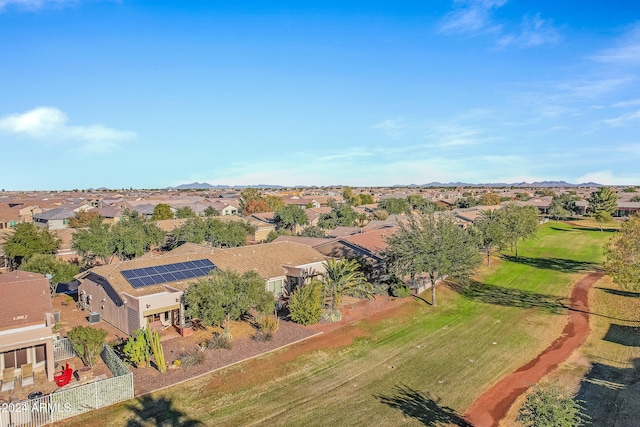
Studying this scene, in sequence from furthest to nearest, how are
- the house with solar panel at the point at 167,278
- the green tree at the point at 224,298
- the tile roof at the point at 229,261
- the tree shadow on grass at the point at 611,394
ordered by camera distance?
the tile roof at the point at 229,261 → the house with solar panel at the point at 167,278 → the green tree at the point at 224,298 → the tree shadow on grass at the point at 611,394

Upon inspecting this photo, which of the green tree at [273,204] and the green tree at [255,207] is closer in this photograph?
the green tree at [255,207]

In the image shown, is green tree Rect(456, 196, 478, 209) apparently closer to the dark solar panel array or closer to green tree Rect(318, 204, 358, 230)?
green tree Rect(318, 204, 358, 230)

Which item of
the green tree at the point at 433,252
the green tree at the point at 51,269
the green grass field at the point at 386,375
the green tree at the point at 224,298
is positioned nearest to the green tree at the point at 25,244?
the green tree at the point at 51,269

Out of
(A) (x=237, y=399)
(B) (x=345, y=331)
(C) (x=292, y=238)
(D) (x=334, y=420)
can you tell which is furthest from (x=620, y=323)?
(C) (x=292, y=238)

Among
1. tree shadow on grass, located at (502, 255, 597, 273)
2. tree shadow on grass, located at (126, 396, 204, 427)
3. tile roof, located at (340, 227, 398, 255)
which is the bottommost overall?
tree shadow on grass, located at (126, 396, 204, 427)

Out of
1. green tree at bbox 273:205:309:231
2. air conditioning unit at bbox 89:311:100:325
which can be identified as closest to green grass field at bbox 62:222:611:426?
air conditioning unit at bbox 89:311:100:325

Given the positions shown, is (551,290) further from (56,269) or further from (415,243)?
(56,269)

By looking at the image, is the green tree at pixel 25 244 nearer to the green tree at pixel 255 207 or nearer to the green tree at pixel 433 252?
the green tree at pixel 433 252
